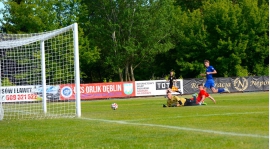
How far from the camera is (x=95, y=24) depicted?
63.5 metres

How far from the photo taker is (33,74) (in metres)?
27.9

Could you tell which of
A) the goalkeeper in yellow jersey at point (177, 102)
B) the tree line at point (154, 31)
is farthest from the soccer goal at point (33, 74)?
the tree line at point (154, 31)

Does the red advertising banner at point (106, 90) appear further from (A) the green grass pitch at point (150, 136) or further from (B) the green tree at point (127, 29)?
(A) the green grass pitch at point (150, 136)

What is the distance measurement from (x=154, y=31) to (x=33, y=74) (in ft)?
121

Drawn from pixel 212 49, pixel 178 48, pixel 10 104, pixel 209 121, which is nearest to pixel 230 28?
pixel 212 49

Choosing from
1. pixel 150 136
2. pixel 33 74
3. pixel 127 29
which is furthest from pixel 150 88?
pixel 150 136

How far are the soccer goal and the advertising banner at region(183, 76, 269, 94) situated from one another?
1296 centimetres

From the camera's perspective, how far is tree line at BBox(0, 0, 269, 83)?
6128 cm

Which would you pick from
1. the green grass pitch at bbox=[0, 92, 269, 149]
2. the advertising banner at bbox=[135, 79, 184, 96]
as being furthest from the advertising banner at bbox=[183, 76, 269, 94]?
the green grass pitch at bbox=[0, 92, 269, 149]

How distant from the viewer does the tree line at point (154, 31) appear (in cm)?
6128

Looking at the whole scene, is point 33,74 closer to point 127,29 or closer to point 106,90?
point 106,90

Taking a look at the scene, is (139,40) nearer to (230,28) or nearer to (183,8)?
(230,28)

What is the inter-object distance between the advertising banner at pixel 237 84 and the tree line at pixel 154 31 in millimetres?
14098

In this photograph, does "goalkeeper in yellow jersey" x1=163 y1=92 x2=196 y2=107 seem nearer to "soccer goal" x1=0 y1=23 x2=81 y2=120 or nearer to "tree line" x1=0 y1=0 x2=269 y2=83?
"soccer goal" x1=0 y1=23 x2=81 y2=120
